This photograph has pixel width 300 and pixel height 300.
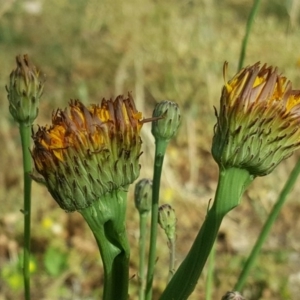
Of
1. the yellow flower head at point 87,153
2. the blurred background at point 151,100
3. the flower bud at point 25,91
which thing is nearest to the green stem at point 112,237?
the yellow flower head at point 87,153

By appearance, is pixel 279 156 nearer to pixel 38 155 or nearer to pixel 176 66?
pixel 38 155

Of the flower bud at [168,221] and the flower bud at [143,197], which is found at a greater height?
the flower bud at [143,197]

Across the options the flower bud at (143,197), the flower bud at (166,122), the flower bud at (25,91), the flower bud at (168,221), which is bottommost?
the flower bud at (168,221)

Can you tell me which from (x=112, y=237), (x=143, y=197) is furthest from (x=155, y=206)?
(x=143, y=197)

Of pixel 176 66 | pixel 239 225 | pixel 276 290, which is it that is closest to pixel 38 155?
pixel 276 290

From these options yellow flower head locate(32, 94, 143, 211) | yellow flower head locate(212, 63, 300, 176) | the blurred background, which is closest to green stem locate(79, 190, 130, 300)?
yellow flower head locate(32, 94, 143, 211)

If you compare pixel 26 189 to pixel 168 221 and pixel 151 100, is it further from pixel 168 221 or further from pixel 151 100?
pixel 151 100

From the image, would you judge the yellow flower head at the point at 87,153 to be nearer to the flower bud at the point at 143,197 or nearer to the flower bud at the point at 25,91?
the flower bud at the point at 25,91
